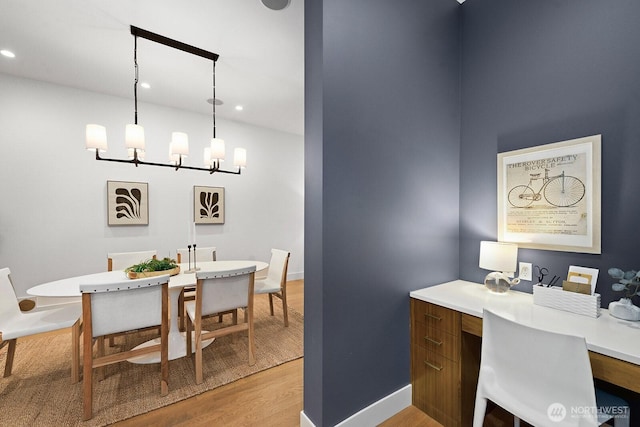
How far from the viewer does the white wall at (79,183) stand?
3.13 metres

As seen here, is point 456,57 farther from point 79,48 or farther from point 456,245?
point 79,48

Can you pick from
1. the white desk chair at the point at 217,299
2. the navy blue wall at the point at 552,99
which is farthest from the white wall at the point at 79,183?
the navy blue wall at the point at 552,99

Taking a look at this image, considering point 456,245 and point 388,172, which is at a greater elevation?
point 388,172

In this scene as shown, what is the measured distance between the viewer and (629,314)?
1256 millimetres

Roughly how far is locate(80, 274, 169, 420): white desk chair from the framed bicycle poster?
252 centimetres

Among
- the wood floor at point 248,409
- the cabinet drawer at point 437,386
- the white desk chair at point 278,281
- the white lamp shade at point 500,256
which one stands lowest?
the wood floor at point 248,409

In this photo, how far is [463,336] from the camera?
151cm

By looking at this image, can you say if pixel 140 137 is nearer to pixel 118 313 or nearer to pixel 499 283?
pixel 118 313

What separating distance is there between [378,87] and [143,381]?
284 cm

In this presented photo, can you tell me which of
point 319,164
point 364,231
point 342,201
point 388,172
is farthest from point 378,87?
point 364,231

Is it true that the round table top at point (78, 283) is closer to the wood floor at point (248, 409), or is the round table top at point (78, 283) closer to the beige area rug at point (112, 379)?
the beige area rug at point (112, 379)

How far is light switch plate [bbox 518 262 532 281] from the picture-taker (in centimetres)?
177

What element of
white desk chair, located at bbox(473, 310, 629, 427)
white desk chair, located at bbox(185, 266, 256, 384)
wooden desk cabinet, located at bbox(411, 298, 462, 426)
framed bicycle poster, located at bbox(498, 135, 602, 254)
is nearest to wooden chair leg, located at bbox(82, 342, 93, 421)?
white desk chair, located at bbox(185, 266, 256, 384)

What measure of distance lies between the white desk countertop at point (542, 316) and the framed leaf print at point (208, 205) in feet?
11.8
